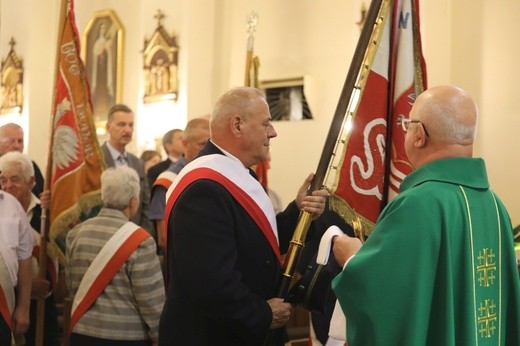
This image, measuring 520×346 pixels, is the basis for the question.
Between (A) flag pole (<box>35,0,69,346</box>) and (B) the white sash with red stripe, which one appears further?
(A) flag pole (<box>35,0,69,346</box>)

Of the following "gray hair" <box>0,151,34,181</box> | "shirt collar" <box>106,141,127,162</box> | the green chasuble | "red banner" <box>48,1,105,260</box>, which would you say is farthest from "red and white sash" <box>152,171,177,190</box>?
the green chasuble

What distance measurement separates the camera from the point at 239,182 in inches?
143

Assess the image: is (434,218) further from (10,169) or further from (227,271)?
(10,169)

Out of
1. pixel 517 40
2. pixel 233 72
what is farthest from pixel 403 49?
pixel 233 72

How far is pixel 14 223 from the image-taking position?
492 centimetres

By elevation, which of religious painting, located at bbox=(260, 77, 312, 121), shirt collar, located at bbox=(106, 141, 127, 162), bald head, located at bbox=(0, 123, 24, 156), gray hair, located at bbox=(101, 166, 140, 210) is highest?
religious painting, located at bbox=(260, 77, 312, 121)

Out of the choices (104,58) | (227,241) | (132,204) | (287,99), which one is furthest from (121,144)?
(104,58)

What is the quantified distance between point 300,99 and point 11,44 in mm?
6883

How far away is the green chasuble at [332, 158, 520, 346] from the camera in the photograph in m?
2.81

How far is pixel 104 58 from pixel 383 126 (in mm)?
11337

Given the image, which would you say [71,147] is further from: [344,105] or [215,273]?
[215,273]

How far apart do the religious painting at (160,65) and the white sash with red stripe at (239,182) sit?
968 cm

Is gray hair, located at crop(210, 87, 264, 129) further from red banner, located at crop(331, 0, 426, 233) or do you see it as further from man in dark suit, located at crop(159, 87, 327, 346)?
red banner, located at crop(331, 0, 426, 233)

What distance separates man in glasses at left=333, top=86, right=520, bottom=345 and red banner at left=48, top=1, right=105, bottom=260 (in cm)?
291
